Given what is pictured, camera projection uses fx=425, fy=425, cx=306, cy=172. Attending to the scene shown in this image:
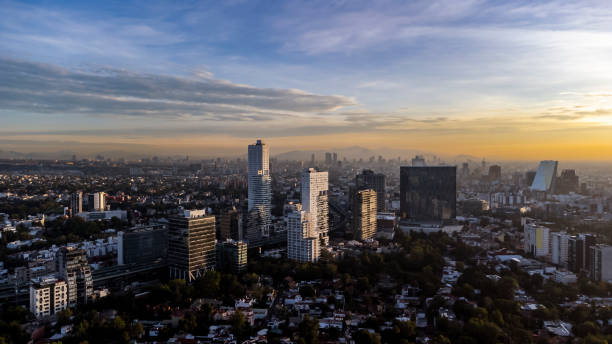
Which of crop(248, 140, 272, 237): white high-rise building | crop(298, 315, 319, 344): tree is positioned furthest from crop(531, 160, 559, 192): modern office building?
crop(298, 315, 319, 344): tree

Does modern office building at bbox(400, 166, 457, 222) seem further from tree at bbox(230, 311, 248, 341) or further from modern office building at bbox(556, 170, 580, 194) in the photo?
modern office building at bbox(556, 170, 580, 194)

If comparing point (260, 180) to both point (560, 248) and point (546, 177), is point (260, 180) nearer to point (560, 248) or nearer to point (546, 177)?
point (560, 248)

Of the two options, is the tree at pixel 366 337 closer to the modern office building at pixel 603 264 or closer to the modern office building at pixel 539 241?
the modern office building at pixel 603 264

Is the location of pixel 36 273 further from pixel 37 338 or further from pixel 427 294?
pixel 427 294

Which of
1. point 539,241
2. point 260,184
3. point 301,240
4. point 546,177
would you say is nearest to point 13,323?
point 301,240

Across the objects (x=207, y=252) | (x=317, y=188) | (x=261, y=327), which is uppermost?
(x=317, y=188)

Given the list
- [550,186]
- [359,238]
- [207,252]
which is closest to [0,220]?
[207,252]
